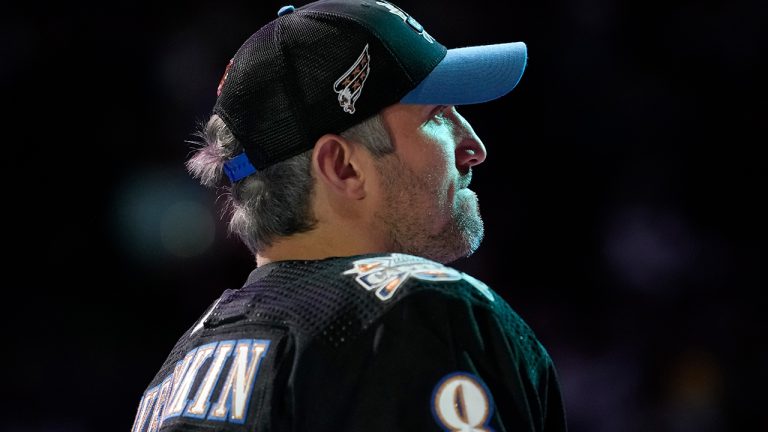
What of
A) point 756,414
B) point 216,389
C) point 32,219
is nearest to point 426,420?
point 216,389

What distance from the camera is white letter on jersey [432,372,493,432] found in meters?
0.89

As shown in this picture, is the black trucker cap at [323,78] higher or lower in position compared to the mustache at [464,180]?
higher

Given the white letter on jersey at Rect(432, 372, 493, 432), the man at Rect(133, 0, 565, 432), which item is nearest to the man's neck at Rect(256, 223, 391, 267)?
the man at Rect(133, 0, 565, 432)

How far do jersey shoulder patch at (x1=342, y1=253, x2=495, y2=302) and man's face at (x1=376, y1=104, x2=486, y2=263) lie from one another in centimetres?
22

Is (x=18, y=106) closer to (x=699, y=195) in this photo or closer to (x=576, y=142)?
(x=576, y=142)

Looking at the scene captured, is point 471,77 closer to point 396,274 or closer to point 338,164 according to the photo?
point 338,164

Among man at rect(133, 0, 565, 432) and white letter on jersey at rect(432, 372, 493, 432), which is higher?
man at rect(133, 0, 565, 432)

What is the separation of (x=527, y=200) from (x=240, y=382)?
11.2 ft

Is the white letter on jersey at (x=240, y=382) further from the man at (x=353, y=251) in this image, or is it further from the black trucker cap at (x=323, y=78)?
the black trucker cap at (x=323, y=78)

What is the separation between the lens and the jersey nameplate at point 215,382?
1030 mm

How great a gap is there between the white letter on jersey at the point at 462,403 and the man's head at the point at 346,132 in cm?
40

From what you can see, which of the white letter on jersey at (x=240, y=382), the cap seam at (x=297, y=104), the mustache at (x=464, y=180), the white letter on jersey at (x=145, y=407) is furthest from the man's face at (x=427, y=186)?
the white letter on jersey at (x=145, y=407)

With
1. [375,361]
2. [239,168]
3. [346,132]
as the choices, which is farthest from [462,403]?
[239,168]

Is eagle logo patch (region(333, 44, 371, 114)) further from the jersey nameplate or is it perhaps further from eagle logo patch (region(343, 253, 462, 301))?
the jersey nameplate
